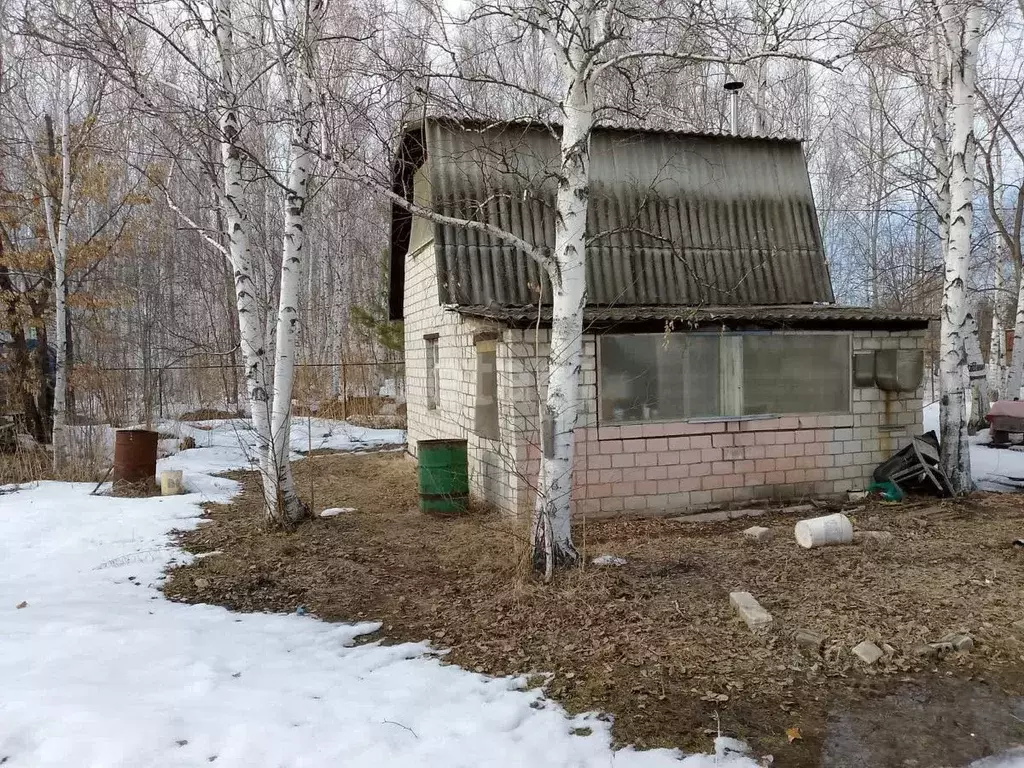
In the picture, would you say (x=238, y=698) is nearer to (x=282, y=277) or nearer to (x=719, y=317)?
(x=282, y=277)

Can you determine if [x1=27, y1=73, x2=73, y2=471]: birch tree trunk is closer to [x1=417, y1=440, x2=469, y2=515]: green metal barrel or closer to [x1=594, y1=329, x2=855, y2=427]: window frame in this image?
[x1=417, y1=440, x2=469, y2=515]: green metal barrel

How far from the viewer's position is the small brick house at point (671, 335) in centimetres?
727

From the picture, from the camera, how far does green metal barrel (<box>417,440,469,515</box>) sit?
779 cm

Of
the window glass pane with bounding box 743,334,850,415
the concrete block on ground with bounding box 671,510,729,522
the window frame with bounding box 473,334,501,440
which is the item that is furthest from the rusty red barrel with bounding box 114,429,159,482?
the window glass pane with bounding box 743,334,850,415

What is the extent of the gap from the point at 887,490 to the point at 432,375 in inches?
249

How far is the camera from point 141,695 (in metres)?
3.26

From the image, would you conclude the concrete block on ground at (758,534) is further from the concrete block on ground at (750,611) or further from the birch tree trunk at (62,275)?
the birch tree trunk at (62,275)

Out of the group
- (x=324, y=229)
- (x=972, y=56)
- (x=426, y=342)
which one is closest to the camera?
(x=972, y=56)

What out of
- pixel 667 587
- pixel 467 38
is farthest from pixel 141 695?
pixel 467 38

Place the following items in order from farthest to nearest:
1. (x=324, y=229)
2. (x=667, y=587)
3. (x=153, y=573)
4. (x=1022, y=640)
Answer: (x=324, y=229)
(x=153, y=573)
(x=667, y=587)
(x=1022, y=640)

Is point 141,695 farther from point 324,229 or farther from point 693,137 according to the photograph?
point 324,229

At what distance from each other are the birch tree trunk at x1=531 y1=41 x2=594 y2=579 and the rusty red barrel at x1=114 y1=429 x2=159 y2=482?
6451 mm

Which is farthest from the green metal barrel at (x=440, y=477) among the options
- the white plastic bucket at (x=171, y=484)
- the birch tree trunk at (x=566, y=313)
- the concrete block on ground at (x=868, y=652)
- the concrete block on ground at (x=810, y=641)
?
the concrete block on ground at (x=868, y=652)

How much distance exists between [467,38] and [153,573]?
528 centimetres
